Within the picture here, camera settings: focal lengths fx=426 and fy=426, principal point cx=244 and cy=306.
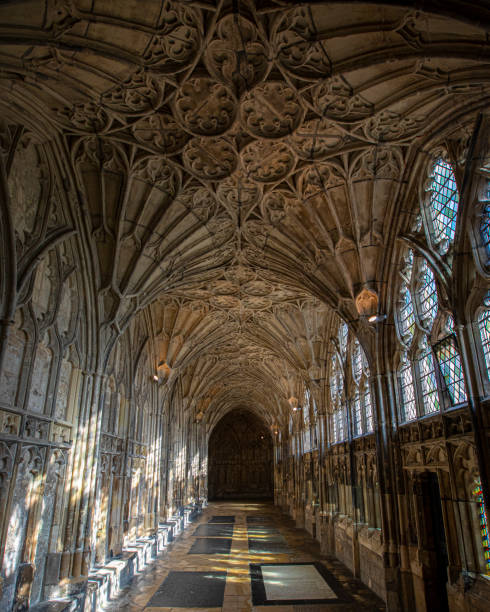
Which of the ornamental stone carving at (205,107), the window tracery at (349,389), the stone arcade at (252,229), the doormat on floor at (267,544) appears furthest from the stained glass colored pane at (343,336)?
the ornamental stone carving at (205,107)

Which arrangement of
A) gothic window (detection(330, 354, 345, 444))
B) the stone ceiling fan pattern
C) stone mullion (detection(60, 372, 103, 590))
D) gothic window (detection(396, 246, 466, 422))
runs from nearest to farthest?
the stone ceiling fan pattern
gothic window (detection(396, 246, 466, 422))
stone mullion (detection(60, 372, 103, 590))
gothic window (detection(330, 354, 345, 444))

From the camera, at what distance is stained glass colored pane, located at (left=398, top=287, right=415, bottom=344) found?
9883 mm

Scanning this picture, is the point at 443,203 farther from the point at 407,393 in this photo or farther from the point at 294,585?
the point at 294,585

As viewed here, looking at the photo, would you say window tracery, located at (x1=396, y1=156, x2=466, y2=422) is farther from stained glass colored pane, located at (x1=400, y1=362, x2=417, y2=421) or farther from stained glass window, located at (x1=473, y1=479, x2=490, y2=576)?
stained glass window, located at (x1=473, y1=479, x2=490, y2=576)

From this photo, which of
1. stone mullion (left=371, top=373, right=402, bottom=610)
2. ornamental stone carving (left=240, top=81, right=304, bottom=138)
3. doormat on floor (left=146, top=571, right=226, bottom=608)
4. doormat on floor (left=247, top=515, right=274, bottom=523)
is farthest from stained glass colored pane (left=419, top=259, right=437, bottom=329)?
doormat on floor (left=247, top=515, right=274, bottom=523)

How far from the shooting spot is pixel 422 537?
8.81 meters

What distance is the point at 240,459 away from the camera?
151 feet

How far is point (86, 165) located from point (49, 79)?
2.42 m

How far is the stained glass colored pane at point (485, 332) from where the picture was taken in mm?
6750

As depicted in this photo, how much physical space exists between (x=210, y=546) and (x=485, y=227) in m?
15.5

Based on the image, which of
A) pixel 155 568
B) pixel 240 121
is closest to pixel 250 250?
pixel 240 121

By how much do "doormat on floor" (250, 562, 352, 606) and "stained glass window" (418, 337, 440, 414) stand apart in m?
4.98

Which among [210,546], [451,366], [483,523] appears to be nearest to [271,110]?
[451,366]

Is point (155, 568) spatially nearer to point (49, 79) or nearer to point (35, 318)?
point (35, 318)
